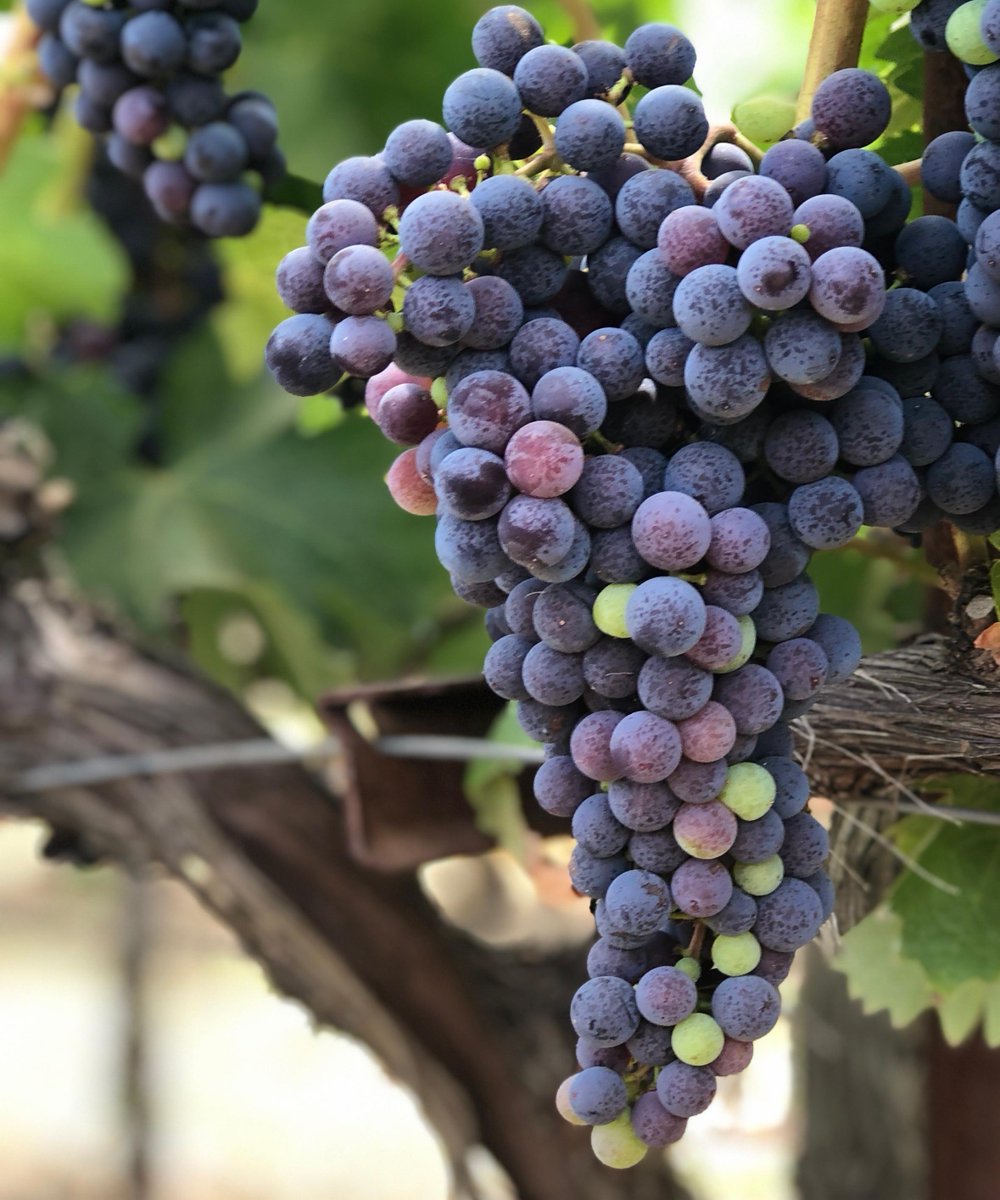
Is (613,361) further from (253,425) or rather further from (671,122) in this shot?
(253,425)

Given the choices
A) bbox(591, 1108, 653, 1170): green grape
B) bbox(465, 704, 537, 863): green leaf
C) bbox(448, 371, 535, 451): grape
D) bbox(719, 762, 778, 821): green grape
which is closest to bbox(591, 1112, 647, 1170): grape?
bbox(591, 1108, 653, 1170): green grape

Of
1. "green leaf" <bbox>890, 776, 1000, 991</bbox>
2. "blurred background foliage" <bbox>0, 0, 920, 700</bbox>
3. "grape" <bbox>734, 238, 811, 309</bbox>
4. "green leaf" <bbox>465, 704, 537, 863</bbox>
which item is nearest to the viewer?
"grape" <bbox>734, 238, 811, 309</bbox>

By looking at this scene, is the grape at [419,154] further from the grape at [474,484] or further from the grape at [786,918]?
the grape at [786,918]

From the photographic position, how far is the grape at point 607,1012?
387 mm

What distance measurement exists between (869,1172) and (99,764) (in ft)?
2.77

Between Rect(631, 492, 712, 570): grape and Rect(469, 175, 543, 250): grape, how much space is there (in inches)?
3.5

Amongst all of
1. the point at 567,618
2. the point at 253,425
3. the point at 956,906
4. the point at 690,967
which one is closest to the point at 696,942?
the point at 690,967

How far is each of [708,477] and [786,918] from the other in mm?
135

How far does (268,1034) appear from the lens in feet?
16.3

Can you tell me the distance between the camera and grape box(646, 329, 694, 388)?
1.23ft

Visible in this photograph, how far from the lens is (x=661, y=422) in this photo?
1.31 ft

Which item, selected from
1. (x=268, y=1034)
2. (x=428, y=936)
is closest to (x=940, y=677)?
(x=428, y=936)

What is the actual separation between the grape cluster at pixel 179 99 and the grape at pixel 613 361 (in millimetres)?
391

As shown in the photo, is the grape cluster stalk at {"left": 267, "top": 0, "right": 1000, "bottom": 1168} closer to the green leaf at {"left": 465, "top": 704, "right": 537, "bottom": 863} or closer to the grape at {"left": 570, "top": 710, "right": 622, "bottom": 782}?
the grape at {"left": 570, "top": 710, "right": 622, "bottom": 782}
